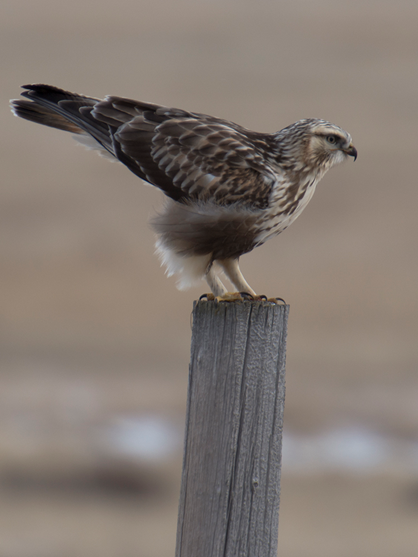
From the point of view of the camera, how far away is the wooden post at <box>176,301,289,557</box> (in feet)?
9.98

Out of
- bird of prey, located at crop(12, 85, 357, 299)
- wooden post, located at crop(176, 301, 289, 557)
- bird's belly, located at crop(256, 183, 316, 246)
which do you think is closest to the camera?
wooden post, located at crop(176, 301, 289, 557)

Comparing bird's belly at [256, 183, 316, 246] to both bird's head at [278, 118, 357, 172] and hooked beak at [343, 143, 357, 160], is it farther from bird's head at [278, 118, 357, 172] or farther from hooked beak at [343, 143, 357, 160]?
hooked beak at [343, 143, 357, 160]

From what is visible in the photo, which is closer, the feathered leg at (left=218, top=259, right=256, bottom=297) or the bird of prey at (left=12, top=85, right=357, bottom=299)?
the bird of prey at (left=12, top=85, right=357, bottom=299)

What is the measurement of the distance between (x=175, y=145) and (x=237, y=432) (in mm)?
2065

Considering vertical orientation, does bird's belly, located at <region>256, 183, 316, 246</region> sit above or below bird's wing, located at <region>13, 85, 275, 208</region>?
below

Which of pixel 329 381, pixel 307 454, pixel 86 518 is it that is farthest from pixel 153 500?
pixel 329 381

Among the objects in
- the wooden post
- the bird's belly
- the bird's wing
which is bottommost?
the wooden post

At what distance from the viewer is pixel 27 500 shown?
869 cm

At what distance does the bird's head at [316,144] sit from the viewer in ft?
15.8

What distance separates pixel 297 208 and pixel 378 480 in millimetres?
5492

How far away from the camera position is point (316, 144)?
4.89m

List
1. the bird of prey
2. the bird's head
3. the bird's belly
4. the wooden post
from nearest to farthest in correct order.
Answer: the wooden post
the bird of prey
the bird's belly
the bird's head

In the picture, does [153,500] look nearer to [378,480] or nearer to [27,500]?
[27,500]

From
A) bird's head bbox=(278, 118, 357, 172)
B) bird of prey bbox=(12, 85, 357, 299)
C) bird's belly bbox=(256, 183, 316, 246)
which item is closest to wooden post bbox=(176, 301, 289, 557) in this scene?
bird of prey bbox=(12, 85, 357, 299)
